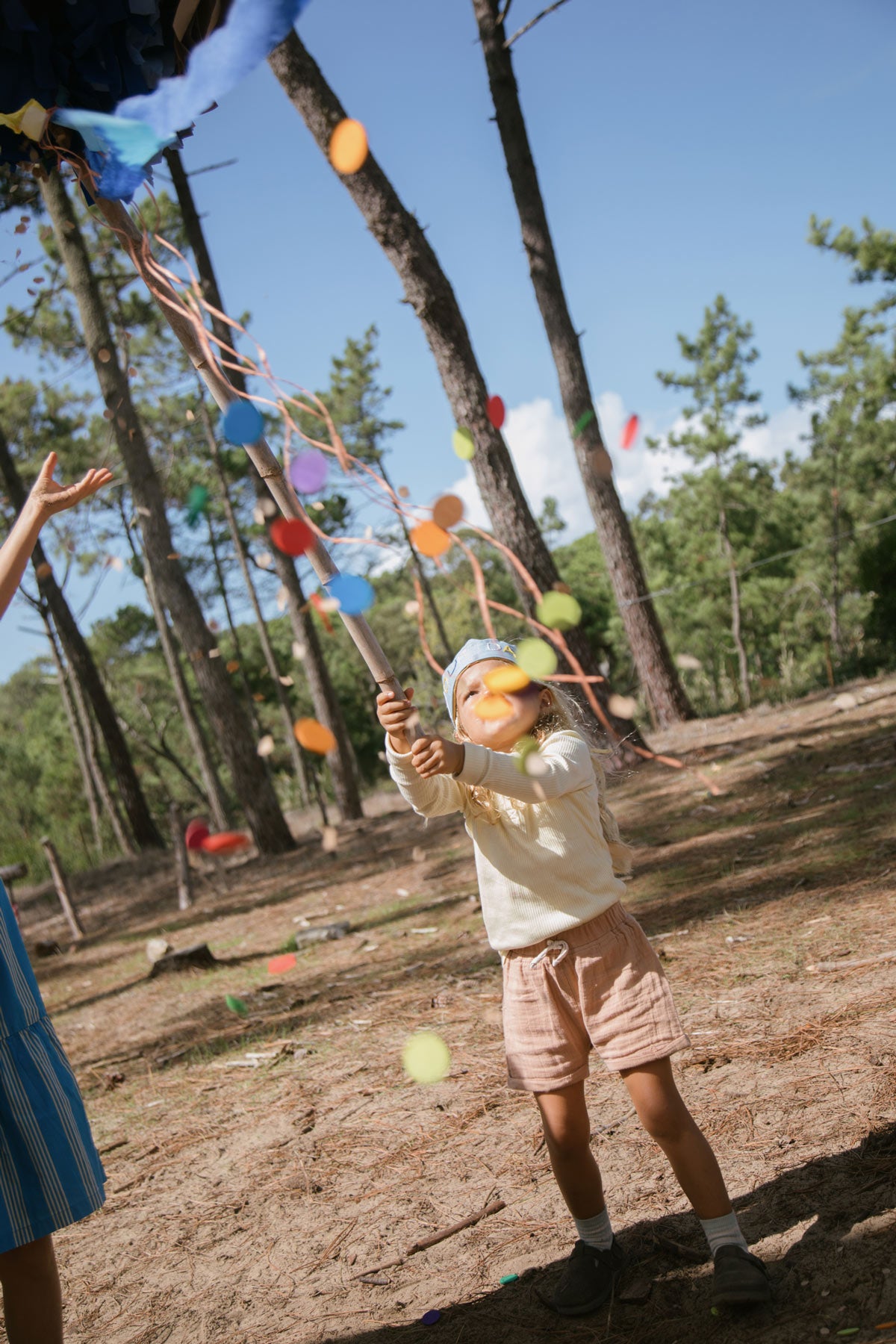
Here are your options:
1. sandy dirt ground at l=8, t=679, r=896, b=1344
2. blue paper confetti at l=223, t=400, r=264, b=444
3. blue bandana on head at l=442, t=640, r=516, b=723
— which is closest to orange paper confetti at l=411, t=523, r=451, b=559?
blue bandana on head at l=442, t=640, r=516, b=723

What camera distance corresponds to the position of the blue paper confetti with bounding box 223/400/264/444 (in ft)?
5.11

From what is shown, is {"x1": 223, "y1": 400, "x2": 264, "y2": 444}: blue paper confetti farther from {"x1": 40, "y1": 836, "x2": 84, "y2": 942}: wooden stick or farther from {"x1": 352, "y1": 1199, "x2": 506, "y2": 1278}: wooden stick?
{"x1": 40, "y1": 836, "x2": 84, "y2": 942}: wooden stick

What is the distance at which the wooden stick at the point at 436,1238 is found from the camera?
6.39ft

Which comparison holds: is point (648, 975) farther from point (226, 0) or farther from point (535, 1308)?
point (226, 0)

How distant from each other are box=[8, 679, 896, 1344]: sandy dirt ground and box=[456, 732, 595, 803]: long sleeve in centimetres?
85

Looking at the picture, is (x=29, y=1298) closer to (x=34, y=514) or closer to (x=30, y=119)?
(x=34, y=514)

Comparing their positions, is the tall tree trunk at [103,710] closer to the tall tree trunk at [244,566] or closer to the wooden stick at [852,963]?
the tall tree trunk at [244,566]

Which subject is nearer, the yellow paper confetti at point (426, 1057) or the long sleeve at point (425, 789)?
the long sleeve at point (425, 789)

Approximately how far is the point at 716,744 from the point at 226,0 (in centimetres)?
600

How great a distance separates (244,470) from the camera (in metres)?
15.4

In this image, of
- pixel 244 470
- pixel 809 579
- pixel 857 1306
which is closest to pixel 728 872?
pixel 857 1306

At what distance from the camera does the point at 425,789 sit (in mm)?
1807

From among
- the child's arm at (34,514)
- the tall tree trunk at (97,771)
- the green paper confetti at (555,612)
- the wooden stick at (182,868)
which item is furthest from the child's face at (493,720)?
the tall tree trunk at (97,771)

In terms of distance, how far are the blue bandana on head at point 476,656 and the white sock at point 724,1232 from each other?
1.00 m
